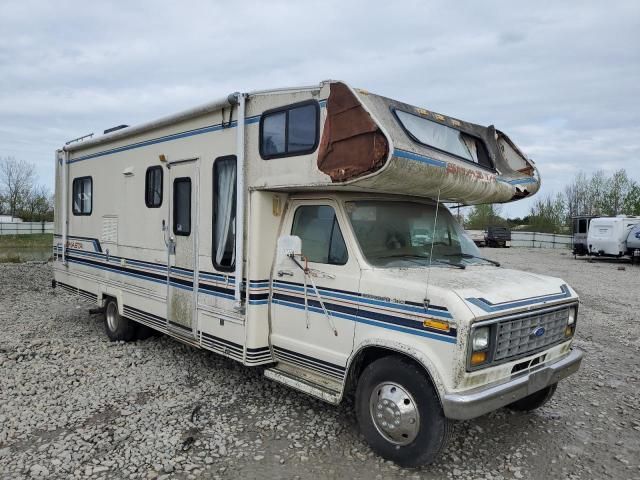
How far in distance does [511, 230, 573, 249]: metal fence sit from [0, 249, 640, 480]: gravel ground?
106ft

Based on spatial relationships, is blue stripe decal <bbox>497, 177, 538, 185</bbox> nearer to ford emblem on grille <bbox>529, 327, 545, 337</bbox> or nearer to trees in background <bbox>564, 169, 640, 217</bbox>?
ford emblem on grille <bbox>529, 327, 545, 337</bbox>

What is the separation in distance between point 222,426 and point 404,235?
238cm

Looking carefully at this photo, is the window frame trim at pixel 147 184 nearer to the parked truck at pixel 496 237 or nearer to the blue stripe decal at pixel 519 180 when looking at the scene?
the blue stripe decal at pixel 519 180

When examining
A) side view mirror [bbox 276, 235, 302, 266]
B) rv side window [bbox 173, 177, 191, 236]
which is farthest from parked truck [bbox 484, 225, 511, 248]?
side view mirror [bbox 276, 235, 302, 266]

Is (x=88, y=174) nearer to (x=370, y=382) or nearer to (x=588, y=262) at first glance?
(x=370, y=382)

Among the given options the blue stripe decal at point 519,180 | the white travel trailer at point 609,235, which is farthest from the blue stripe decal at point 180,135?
the white travel trailer at point 609,235

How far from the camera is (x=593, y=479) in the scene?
3.90m

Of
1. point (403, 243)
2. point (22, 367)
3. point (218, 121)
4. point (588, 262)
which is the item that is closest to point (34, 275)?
point (22, 367)

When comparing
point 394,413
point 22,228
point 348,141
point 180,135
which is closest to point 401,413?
point 394,413

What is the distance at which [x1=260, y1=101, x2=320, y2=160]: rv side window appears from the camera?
449 centimetres

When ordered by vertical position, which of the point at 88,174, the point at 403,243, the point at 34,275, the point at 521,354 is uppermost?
the point at 88,174

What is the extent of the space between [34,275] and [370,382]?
13.5 m

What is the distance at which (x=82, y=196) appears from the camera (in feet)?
26.9

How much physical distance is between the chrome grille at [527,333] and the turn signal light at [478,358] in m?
0.11
